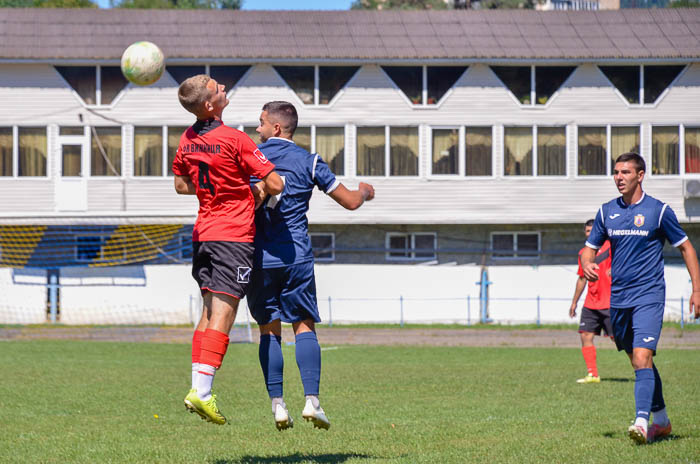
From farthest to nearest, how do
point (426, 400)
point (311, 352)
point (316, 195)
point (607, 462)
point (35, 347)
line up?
point (316, 195) < point (35, 347) < point (426, 400) < point (311, 352) < point (607, 462)

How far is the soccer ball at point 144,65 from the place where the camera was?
1330cm

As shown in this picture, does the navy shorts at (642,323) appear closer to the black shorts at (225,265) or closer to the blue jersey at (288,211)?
the blue jersey at (288,211)

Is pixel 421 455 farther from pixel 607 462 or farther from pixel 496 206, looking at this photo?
pixel 496 206

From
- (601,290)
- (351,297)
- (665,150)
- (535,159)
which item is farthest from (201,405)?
(665,150)

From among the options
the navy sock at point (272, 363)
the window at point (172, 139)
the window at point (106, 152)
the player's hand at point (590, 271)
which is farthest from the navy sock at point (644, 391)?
the window at point (106, 152)

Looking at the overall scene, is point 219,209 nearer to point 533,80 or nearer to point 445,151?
point 445,151

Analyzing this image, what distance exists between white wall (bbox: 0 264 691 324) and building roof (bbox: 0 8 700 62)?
25.8 ft

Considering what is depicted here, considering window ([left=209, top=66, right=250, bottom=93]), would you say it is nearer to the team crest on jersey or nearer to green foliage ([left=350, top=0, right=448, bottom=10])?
the team crest on jersey

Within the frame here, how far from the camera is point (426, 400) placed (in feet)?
37.8

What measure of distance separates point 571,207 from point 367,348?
15.9m

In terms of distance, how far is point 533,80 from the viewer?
37.4 m

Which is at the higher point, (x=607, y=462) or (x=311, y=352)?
(x=311, y=352)

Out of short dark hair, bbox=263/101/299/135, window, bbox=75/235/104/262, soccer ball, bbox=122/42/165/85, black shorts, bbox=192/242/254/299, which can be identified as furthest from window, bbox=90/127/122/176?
black shorts, bbox=192/242/254/299

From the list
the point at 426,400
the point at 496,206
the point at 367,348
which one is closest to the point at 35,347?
the point at 367,348
